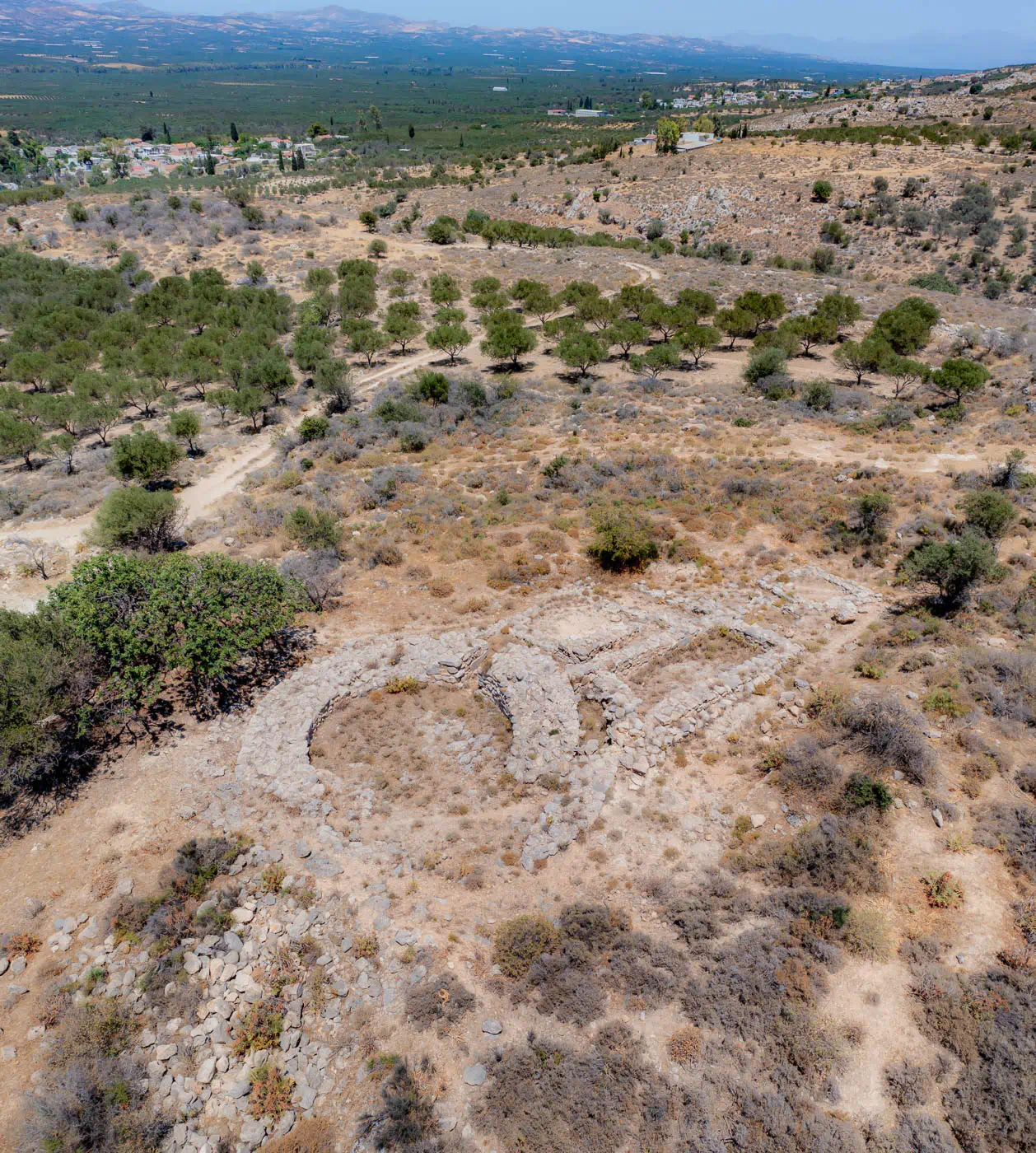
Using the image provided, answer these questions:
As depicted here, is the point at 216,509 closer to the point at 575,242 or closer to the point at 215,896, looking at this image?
the point at 215,896

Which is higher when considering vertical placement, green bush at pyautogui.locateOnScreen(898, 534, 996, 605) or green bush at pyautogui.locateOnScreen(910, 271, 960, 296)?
green bush at pyautogui.locateOnScreen(910, 271, 960, 296)

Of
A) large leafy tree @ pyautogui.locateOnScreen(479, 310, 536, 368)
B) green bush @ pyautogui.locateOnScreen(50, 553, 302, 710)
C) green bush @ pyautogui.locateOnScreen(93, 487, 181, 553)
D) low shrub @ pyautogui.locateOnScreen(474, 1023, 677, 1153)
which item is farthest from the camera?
large leafy tree @ pyautogui.locateOnScreen(479, 310, 536, 368)

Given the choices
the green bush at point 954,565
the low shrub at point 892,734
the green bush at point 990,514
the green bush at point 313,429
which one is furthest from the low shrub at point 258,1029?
the green bush at point 313,429

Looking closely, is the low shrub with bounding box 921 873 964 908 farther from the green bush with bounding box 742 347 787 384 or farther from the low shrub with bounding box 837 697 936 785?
the green bush with bounding box 742 347 787 384

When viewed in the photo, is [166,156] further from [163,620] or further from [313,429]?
[163,620]

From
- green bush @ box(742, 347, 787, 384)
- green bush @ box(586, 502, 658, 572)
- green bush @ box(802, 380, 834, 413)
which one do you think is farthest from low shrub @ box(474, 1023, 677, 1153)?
green bush @ box(742, 347, 787, 384)

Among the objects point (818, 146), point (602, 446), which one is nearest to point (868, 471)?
point (602, 446)

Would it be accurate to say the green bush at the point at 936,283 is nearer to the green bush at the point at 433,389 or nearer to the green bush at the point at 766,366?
the green bush at the point at 766,366

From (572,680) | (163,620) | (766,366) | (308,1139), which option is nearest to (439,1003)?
(308,1139)
